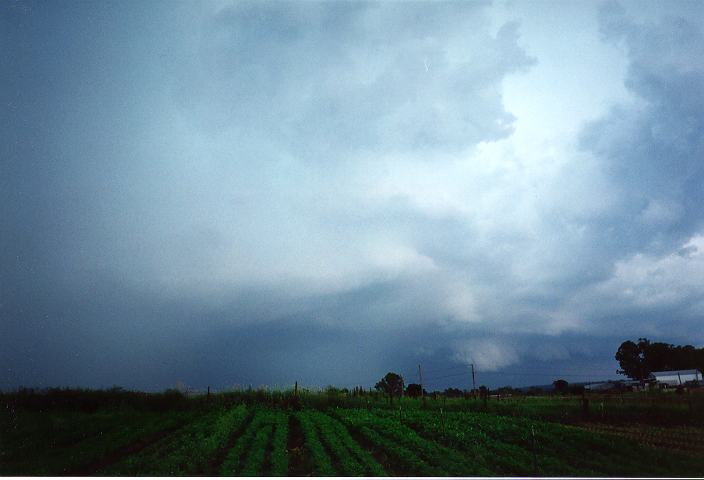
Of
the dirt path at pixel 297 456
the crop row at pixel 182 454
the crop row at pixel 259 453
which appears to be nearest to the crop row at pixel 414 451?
the dirt path at pixel 297 456

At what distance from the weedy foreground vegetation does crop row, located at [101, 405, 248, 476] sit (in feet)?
0.11

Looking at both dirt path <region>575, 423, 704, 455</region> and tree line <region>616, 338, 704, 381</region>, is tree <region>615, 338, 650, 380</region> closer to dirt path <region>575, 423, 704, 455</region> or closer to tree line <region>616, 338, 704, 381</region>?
tree line <region>616, 338, 704, 381</region>

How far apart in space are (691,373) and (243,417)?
43656 millimetres

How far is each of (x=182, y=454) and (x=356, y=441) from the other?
4572 millimetres

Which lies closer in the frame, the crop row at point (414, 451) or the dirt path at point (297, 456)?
the crop row at point (414, 451)

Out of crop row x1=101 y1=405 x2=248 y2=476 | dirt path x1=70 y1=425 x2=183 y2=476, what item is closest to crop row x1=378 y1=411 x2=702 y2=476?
crop row x1=101 y1=405 x2=248 y2=476

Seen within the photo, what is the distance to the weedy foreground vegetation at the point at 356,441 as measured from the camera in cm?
960

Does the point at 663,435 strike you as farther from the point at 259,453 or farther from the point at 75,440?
the point at 75,440

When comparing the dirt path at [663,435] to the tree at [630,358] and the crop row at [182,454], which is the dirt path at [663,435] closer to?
the crop row at [182,454]

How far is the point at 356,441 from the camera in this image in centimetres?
1304

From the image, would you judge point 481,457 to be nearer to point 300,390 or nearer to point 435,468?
point 435,468

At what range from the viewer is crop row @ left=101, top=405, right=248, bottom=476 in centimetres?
962

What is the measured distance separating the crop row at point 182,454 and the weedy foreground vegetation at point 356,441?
32 millimetres

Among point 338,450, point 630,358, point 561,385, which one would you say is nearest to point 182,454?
point 338,450
